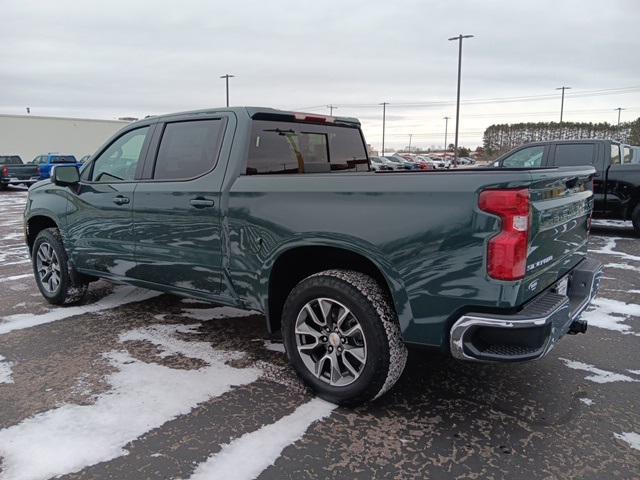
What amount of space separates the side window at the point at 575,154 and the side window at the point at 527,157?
0.37m

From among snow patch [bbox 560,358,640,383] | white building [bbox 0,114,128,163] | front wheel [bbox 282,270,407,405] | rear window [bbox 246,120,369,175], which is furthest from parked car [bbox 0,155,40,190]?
snow patch [bbox 560,358,640,383]

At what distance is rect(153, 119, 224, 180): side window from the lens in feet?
13.0

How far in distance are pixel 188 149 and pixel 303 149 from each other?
0.90 m

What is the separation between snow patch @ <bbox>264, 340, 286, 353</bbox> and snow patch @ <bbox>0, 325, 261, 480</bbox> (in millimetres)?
284

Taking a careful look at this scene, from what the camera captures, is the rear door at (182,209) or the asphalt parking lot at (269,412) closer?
the asphalt parking lot at (269,412)

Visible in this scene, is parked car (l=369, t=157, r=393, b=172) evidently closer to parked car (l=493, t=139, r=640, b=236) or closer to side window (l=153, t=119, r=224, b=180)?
side window (l=153, t=119, r=224, b=180)

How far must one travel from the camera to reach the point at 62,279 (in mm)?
5254

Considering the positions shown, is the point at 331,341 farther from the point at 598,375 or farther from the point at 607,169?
the point at 607,169

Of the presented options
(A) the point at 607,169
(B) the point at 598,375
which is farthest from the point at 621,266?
(B) the point at 598,375

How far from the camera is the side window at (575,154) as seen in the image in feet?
32.2

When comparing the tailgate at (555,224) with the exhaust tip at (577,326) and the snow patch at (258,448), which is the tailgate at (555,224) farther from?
the snow patch at (258,448)

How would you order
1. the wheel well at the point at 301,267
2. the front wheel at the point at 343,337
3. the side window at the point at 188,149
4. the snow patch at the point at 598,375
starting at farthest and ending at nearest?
the side window at the point at 188,149 < the snow patch at the point at 598,375 < the wheel well at the point at 301,267 < the front wheel at the point at 343,337

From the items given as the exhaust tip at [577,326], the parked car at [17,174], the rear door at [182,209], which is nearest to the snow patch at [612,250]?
the exhaust tip at [577,326]

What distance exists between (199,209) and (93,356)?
56.1 inches
